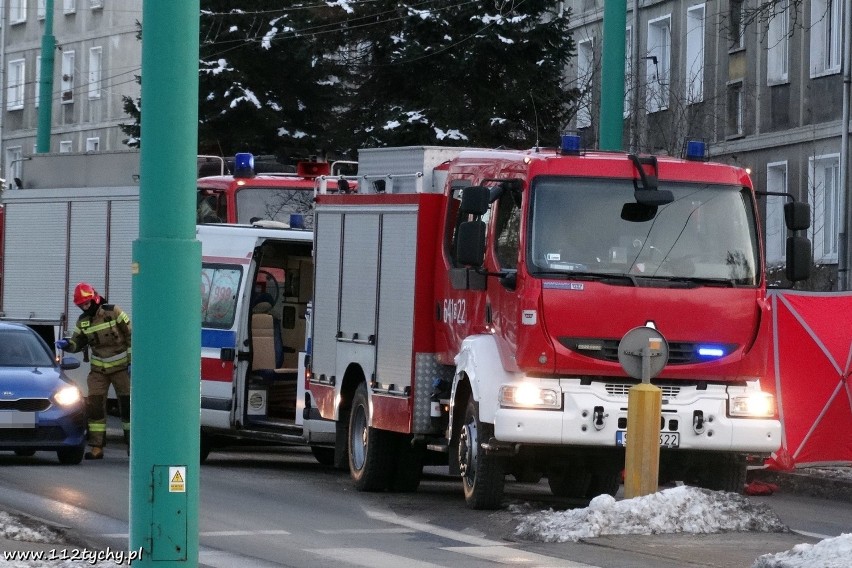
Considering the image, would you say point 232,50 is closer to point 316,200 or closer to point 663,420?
point 316,200

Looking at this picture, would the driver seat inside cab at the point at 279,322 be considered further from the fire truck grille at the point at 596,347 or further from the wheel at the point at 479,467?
the fire truck grille at the point at 596,347

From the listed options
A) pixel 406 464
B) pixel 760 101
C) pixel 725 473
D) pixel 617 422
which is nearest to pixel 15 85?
pixel 760 101

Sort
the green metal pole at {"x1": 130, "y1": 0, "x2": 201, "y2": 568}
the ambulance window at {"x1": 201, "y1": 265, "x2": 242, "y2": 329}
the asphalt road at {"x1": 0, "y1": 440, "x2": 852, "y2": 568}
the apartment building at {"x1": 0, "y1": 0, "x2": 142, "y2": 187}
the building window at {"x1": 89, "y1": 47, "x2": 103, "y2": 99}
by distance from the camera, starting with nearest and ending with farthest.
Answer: the green metal pole at {"x1": 130, "y1": 0, "x2": 201, "y2": 568}
the asphalt road at {"x1": 0, "y1": 440, "x2": 852, "y2": 568}
the ambulance window at {"x1": 201, "y1": 265, "x2": 242, "y2": 329}
the apartment building at {"x1": 0, "y1": 0, "x2": 142, "y2": 187}
the building window at {"x1": 89, "y1": 47, "x2": 103, "y2": 99}

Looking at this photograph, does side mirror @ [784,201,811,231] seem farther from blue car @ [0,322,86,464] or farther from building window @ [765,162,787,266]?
building window @ [765,162,787,266]

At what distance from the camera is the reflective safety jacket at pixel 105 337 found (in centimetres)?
1948

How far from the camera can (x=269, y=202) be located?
22.5 metres

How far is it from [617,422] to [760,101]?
75.5ft

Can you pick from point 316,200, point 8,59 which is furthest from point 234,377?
point 8,59

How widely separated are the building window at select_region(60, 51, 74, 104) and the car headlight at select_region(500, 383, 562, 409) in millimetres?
49177

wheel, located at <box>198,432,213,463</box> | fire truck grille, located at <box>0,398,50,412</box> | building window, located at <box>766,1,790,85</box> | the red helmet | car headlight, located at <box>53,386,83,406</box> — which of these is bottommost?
wheel, located at <box>198,432,213,463</box>

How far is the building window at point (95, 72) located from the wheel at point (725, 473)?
47048mm

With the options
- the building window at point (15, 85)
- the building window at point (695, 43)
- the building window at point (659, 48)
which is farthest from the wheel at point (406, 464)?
the building window at point (15, 85)

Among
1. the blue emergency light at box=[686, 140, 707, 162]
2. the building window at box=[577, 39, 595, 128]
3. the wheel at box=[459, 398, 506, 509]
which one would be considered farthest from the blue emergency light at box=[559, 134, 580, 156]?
the building window at box=[577, 39, 595, 128]

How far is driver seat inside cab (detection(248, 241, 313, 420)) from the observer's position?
18.4 m
